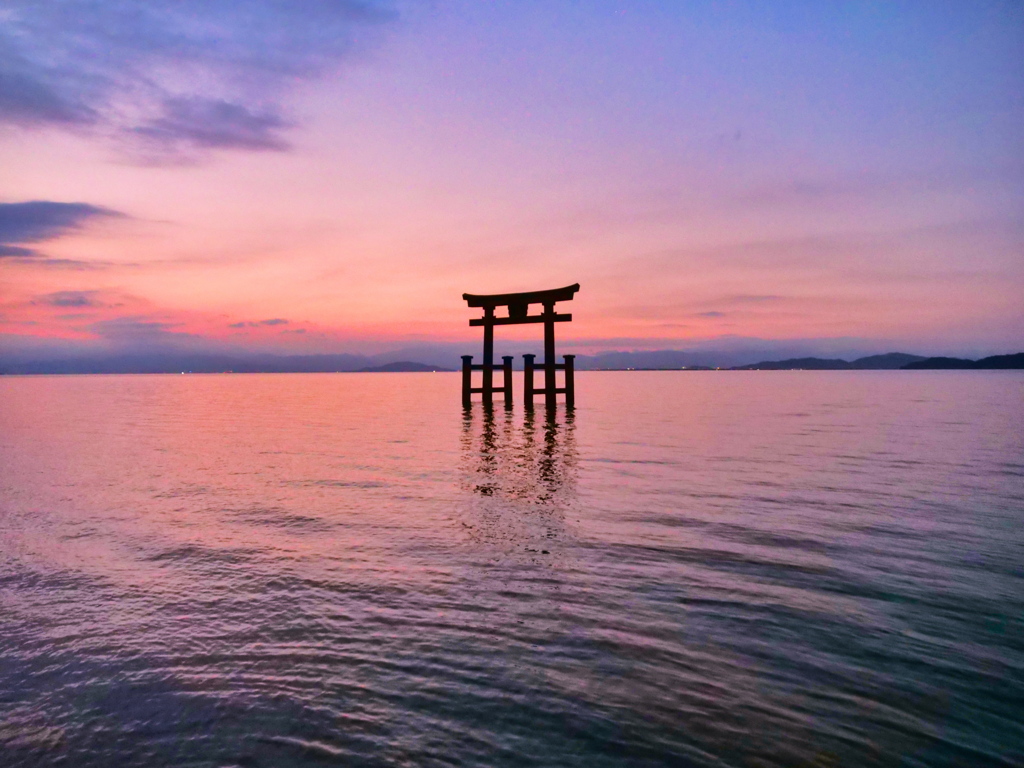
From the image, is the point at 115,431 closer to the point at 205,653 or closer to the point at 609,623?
the point at 205,653

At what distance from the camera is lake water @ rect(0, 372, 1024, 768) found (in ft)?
13.5

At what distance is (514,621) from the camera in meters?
6.03

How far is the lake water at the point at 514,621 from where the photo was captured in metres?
4.11

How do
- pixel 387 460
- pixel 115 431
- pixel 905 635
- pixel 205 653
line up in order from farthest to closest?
pixel 115 431 < pixel 387 460 < pixel 905 635 < pixel 205 653

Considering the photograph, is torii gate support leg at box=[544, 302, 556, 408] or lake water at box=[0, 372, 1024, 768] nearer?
lake water at box=[0, 372, 1024, 768]

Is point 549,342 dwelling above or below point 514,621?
above

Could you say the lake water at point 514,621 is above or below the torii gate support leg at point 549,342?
below

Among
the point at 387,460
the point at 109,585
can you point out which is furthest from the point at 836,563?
the point at 387,460

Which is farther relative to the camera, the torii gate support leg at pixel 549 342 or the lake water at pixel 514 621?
the torii gate support leg at pixel 549 342

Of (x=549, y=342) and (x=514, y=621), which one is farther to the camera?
(x=549, y=342)

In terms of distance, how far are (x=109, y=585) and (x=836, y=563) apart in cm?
871

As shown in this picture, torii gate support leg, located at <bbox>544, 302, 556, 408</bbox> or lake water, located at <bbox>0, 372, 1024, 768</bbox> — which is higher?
torii gate support leg, located at <bbox>544, 302, 556, 408</bbox>

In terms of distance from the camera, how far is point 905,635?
5762 millimetres

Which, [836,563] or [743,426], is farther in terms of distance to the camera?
[743,426]
